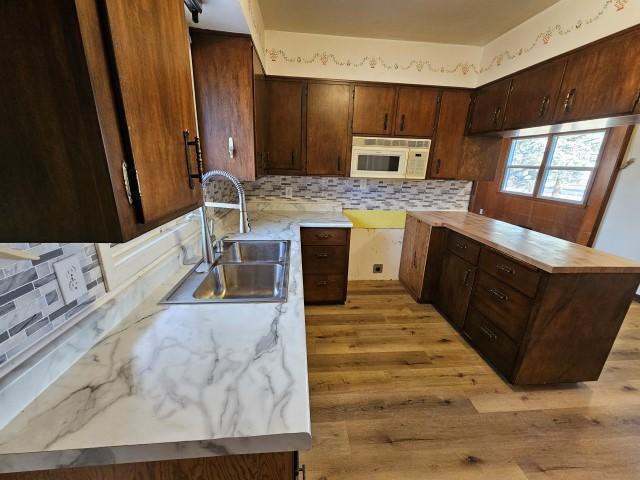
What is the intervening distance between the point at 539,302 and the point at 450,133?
1.79m

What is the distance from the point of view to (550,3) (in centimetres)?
184

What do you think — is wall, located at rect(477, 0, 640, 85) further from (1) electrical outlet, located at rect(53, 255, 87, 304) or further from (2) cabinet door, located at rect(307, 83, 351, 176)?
(1) electrical outlet, located at rect(53, 255, 87, 304)

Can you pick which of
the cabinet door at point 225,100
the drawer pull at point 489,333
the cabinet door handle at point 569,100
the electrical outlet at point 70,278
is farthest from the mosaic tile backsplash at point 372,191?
the electrical outlet at point 70,278

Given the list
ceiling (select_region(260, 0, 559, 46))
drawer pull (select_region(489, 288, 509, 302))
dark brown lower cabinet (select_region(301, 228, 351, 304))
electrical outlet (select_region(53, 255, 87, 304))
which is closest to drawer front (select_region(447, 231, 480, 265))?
drawer pull (select_region(489, 288, 509, 302))

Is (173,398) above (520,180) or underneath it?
underneath

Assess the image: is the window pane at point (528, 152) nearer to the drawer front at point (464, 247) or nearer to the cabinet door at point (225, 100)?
the drawer front at point (464, 247)

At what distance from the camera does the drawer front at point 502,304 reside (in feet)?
5.37

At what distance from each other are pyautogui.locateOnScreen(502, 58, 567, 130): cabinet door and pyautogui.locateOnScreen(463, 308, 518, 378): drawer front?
154 centimetres

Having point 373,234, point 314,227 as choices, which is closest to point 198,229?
point 314,227

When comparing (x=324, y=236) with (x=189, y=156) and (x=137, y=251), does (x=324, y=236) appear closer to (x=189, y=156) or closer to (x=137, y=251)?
(x=137, y=251)

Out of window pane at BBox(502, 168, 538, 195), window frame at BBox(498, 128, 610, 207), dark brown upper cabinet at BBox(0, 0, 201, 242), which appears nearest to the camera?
Result: dark brown upper cabinet at BBox(0, 0, 201, 242)

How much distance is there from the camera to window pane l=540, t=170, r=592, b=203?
11.9 ft

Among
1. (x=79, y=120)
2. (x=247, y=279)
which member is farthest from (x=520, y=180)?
(x=79, y=120)

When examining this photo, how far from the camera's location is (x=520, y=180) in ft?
15.5
